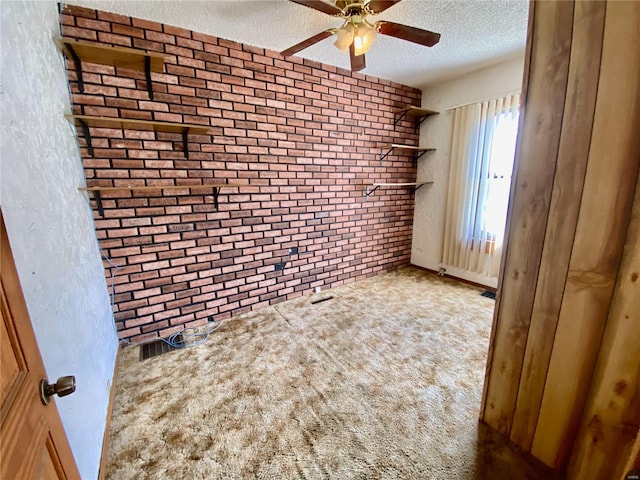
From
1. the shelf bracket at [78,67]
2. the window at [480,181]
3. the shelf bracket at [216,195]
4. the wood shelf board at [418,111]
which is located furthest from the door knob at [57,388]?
the wood shelf board at [418,111]

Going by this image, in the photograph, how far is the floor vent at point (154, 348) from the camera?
2.21m

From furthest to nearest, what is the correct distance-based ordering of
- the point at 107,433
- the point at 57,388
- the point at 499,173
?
1. the point at 499,173
2. the point at 107,433
3. the point at 57,388

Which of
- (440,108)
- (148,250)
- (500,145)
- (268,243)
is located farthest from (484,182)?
(148,250)

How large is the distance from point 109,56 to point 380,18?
196cm

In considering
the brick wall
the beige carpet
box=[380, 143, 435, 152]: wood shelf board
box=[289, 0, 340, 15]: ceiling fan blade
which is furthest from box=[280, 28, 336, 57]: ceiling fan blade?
the beige carpet

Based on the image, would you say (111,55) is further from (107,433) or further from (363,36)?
(107,433)

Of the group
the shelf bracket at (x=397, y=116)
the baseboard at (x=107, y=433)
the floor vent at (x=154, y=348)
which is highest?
the shelf bracket at (x=397, y=116)

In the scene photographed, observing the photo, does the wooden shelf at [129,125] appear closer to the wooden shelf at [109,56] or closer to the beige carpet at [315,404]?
the wooden shelf at [109,56]

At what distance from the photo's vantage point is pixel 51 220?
48.9 inches

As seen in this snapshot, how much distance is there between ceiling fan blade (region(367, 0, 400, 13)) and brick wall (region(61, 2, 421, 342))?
131 cm

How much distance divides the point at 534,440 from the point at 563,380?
40 centimetres

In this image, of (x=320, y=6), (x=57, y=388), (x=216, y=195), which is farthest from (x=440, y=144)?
(x=57, y=388)

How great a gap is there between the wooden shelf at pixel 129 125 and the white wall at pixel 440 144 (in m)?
2.93

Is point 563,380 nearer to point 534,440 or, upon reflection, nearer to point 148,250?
point 534,440
